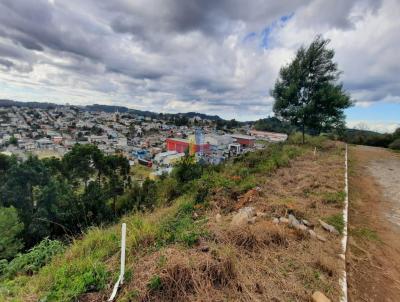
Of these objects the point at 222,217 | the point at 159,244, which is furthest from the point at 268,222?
the point at 159,244

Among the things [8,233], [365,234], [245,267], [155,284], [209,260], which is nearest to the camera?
[155,284]

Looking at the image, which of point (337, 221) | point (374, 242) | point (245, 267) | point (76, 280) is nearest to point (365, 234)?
point (374, 242)

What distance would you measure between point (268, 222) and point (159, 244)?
175cm

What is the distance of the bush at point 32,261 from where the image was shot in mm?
3113

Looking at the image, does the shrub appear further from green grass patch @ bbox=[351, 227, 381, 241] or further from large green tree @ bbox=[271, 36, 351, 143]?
large green tree @ bbox=[271, 36, 351, 143]

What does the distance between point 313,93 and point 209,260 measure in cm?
1383

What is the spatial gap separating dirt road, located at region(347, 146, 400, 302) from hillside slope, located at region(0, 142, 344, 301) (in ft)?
0.94

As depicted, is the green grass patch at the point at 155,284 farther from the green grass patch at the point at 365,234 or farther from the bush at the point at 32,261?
the green grass patch at the point at 365,234

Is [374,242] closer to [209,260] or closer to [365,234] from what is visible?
[365,234]

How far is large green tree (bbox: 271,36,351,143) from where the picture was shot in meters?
12.6

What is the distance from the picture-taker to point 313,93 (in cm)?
1313

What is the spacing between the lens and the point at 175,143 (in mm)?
54625

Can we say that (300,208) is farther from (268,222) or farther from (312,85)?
(312,85)

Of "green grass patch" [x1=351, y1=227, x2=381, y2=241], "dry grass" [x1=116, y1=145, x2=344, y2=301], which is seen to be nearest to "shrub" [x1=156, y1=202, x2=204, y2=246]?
"dry grass" [x1=116, y1=145, x2=344, y2=301]
